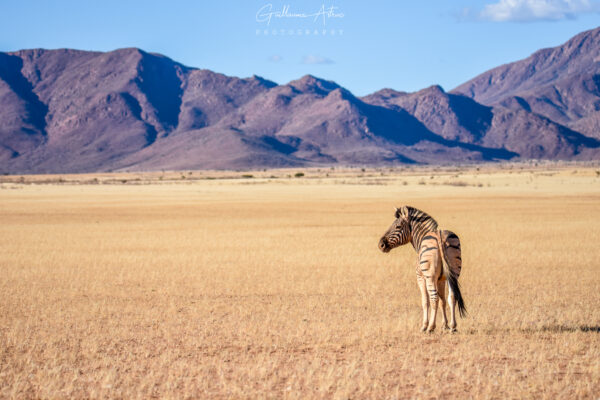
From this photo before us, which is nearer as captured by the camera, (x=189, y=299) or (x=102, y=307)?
(x=102, y=307)

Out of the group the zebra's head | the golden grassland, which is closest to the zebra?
the zebra's head

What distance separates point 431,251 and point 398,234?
2.06 feet

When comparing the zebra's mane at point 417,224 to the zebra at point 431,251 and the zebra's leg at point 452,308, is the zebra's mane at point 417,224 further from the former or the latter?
the zebra's leg at point 452,308

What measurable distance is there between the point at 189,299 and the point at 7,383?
5827 mm

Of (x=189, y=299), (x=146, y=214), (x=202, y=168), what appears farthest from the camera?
(x=202, y=168)

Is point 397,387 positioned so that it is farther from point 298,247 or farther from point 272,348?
point 298,247

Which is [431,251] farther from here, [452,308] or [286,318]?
[286,318]

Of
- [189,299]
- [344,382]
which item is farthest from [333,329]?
[189,299]

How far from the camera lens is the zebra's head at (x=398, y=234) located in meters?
10.1

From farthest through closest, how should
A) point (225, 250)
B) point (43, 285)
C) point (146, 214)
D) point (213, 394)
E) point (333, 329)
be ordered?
point (146, 214) → point (225, 250) → point (43, 285) → point (333, 329) → point (213, 394)

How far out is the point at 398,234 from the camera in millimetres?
10188

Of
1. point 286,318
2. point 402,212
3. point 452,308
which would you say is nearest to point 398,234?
point 402,212

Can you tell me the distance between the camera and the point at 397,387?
812 cm

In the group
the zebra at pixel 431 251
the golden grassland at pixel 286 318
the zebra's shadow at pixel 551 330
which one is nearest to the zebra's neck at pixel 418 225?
the zebra at pixel 431 251
